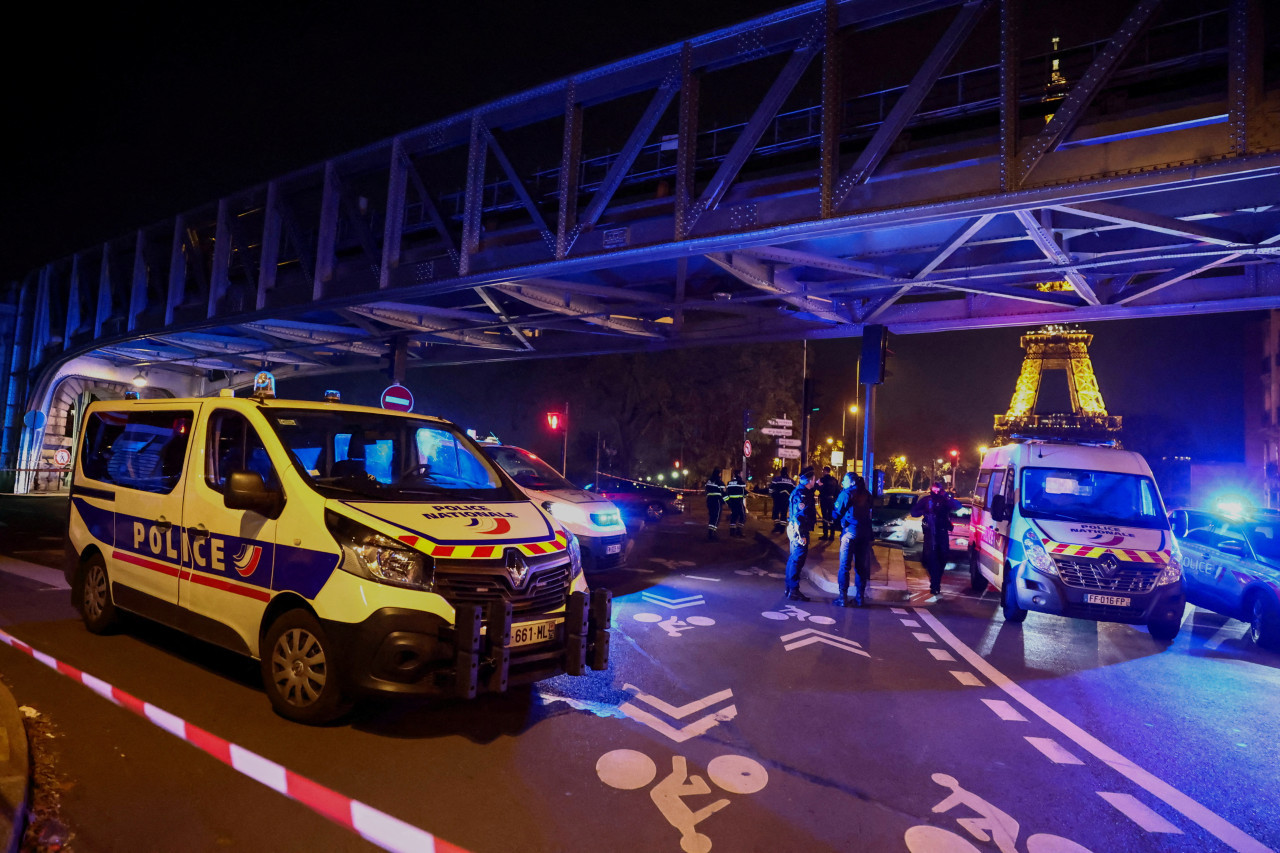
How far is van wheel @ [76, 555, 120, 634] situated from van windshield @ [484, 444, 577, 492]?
15.6 ft

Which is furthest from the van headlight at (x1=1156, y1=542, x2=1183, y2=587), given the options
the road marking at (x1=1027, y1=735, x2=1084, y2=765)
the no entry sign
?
the no entry sign

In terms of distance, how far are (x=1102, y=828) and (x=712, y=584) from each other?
7.22 metres

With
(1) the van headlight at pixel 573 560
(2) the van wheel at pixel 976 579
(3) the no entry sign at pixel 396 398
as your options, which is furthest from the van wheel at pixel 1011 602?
(3) the no entry sign at pixel 396 398

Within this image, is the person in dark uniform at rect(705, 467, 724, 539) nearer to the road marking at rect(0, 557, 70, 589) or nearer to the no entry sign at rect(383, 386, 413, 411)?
the no entry sign at rect(383, 386, 413, 411)

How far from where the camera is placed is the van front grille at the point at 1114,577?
7754 millimetres

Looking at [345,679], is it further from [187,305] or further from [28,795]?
[187,305]

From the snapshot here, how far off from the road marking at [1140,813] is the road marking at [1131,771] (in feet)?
0.54

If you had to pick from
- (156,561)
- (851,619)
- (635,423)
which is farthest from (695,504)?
(156,561)

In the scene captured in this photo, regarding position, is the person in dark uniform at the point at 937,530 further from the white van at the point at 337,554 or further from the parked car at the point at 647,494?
A: the parked car at the point at 647,494

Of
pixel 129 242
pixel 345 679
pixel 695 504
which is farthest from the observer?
pixel 695 504

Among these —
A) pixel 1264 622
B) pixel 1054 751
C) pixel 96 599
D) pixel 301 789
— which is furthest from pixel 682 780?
pixel 1264 622

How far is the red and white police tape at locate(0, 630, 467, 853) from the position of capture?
10.4 ft

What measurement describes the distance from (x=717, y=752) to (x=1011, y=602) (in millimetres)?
5911

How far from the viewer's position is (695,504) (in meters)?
33.5
